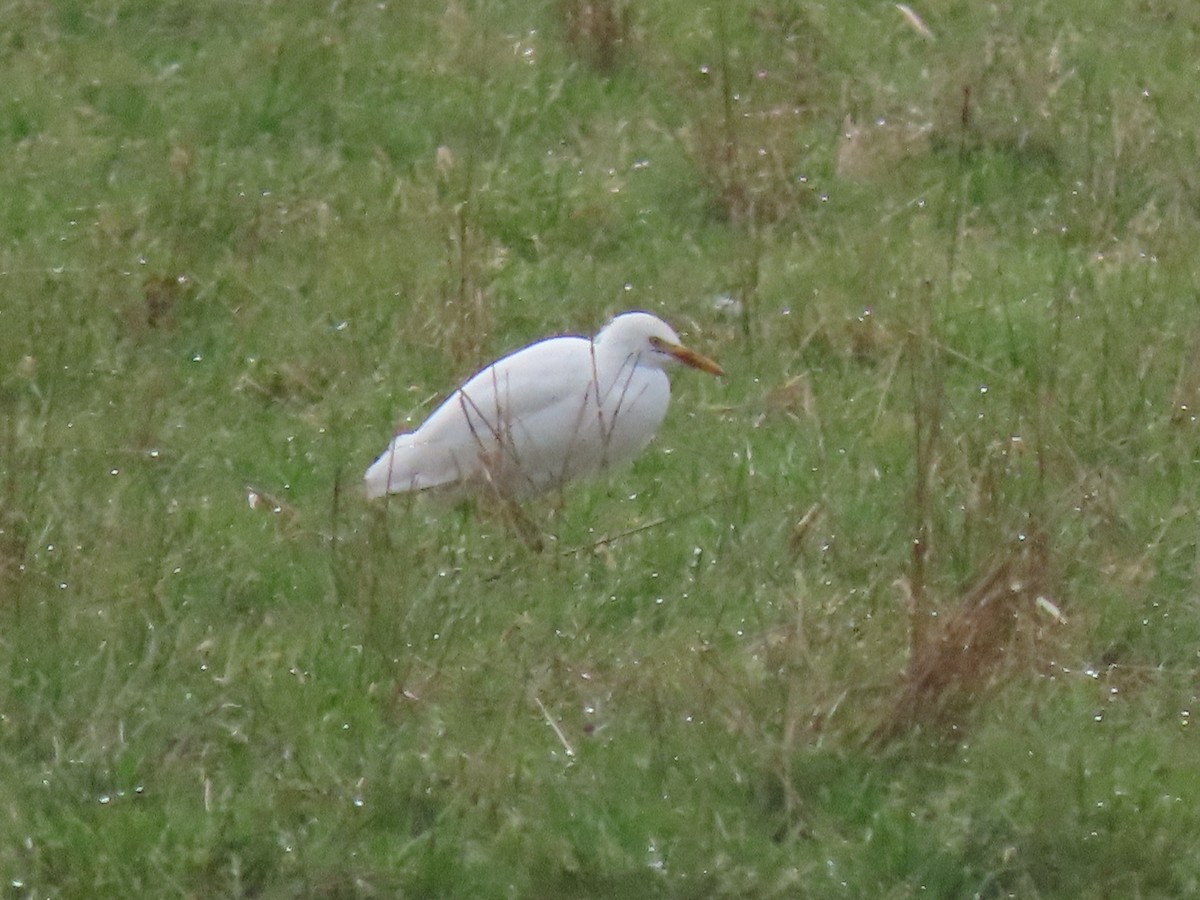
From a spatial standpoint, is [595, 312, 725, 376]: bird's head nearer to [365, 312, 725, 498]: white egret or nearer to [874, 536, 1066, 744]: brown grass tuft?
[365, 312, 725, 498]: white egret

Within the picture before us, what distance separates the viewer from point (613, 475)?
21.2 feet

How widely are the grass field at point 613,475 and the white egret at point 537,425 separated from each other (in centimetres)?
12

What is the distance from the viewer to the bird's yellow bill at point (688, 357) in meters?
6.66

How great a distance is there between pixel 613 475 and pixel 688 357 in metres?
0.42

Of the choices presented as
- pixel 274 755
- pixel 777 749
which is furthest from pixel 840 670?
pixel 274 755

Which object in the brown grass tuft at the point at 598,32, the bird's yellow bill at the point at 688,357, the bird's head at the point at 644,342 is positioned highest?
the brown grass tuft at the point at 598,32

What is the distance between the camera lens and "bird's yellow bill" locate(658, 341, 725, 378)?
666 centimetres

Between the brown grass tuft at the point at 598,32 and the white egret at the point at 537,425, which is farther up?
the brown grass tuft at the point at 598,32

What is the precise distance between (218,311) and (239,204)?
659 millimetres

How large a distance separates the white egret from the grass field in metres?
0.12

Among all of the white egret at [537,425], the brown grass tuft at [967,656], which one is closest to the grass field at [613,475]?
the brown grass tuft at [967,656]

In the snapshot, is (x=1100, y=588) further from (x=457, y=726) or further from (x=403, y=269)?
(x=403, y=269)

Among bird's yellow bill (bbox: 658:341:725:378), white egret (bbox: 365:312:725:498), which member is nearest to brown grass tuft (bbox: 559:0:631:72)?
bird's yellow bill (bbox: 658:341:725:378)

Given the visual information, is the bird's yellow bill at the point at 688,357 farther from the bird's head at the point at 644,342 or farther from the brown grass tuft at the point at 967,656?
the brown grass tuft at the point at 967,656
